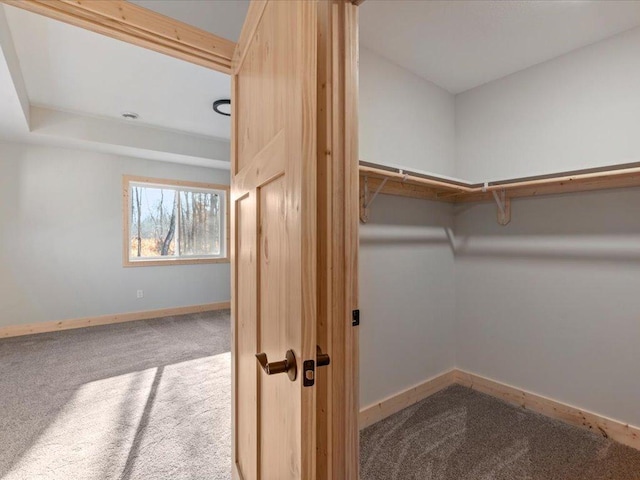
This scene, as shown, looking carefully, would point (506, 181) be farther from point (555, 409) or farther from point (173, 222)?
point (173, 222)

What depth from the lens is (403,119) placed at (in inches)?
89.0

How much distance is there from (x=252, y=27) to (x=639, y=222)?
93.7 inches

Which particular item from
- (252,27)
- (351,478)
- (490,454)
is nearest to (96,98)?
(252,27)

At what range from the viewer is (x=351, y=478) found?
40.1 inches

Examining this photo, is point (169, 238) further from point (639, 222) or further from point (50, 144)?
point (639, 222)

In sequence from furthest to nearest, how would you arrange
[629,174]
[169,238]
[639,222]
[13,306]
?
[169,238] → [13,306] → [639,222] → [629,174]

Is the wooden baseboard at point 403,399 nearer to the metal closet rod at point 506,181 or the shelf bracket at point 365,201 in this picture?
the shelf bracket at point 365,201

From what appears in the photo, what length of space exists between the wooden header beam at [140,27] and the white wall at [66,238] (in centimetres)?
373

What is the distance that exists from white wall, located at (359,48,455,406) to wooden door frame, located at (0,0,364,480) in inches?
39.0

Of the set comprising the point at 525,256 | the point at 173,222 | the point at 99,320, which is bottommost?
the point at 99,320

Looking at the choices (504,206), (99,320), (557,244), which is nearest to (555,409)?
(557,244)

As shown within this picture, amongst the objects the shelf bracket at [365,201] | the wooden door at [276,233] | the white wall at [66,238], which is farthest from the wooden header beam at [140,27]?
the white wall at [66,238]

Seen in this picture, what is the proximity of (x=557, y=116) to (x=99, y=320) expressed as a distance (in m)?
5.54

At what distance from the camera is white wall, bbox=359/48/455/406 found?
2049 millimetres
